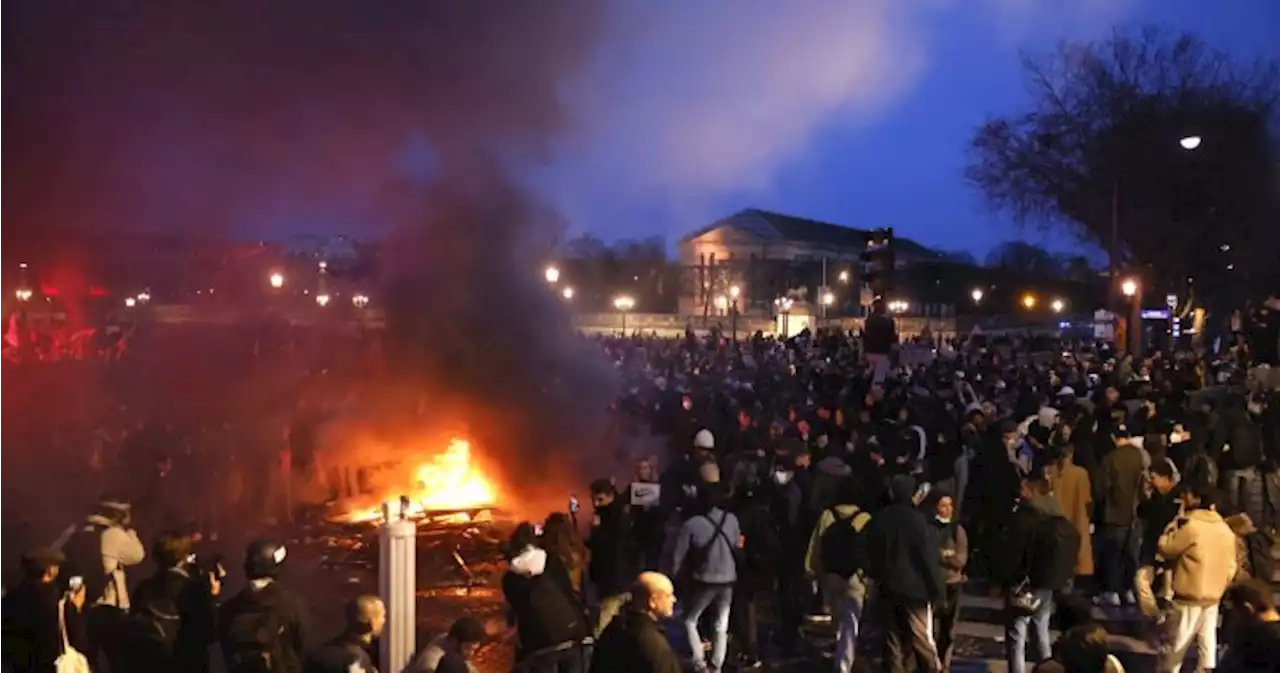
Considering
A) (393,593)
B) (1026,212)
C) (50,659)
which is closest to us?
(50,659)

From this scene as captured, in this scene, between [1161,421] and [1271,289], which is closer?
[1161,421]

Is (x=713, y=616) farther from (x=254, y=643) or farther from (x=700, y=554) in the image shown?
(x=254, y=643)

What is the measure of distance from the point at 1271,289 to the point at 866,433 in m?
29.9

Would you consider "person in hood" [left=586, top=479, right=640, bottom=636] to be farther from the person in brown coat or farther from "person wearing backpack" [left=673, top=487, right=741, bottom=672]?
the person in brown coat

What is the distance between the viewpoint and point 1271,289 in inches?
1297

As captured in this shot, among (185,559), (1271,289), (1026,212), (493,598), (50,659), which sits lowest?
(493,598)

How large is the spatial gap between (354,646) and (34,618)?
1.60 m

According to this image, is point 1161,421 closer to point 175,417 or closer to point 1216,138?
point 175,417

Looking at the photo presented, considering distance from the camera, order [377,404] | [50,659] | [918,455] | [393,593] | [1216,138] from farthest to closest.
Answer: [1216,138], [377,404], [918,455], [393,593], [50,659]

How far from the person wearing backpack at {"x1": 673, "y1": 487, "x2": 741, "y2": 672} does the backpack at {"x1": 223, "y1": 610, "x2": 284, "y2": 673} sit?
2287mm

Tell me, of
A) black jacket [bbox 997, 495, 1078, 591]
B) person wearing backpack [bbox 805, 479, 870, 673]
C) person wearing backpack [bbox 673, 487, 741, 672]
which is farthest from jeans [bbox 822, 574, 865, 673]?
black jacket [bbox 997, 495, 1078, 591]

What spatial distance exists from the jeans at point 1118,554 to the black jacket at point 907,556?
7.54 ft

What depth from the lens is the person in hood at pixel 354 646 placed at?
3750 mm

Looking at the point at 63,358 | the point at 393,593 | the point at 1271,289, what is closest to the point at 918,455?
the point at 393,593
